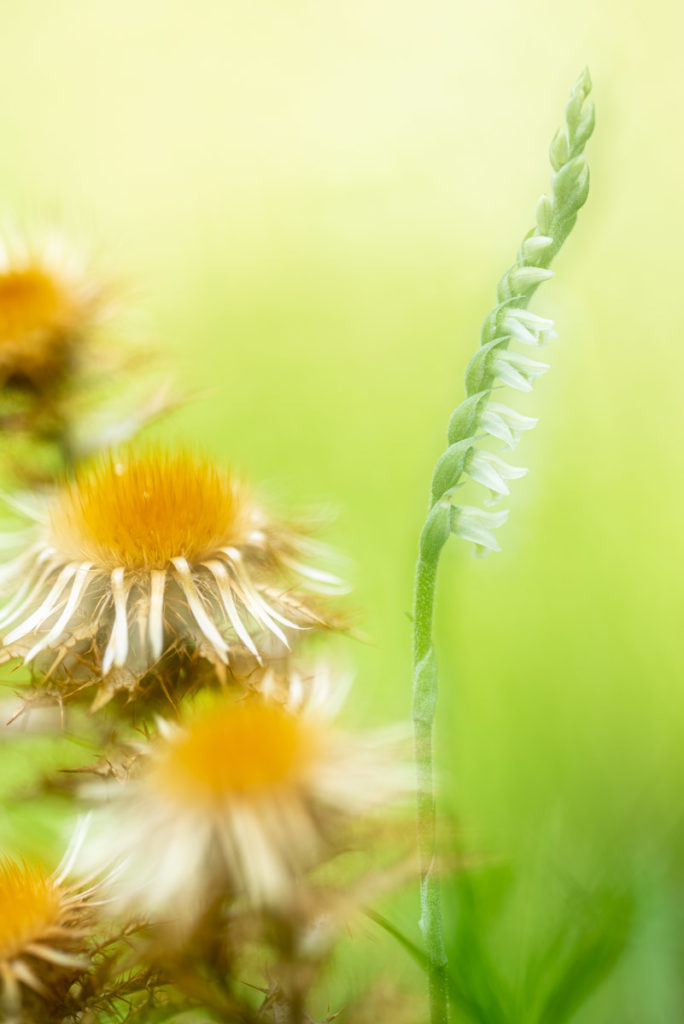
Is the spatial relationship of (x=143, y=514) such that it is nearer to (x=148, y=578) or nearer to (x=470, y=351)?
(x=148, y=578)

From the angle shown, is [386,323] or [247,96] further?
[247,96]

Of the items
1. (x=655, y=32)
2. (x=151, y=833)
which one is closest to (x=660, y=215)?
(x=655, y=32)

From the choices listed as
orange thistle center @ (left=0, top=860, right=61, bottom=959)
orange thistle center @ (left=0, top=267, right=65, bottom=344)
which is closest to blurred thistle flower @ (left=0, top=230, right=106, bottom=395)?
orange thistle center @ (left=0, top=267, right=65, bottom=344)

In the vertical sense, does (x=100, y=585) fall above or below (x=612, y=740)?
above

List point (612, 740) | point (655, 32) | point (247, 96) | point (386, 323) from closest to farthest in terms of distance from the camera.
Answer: point (612, 740) < point (655, 32) < point (386, 323) < point (247, 96)

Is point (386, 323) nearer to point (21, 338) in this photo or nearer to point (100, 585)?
point (21, 338)

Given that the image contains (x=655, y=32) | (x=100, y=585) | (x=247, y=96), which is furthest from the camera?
(x=247, y=96)
